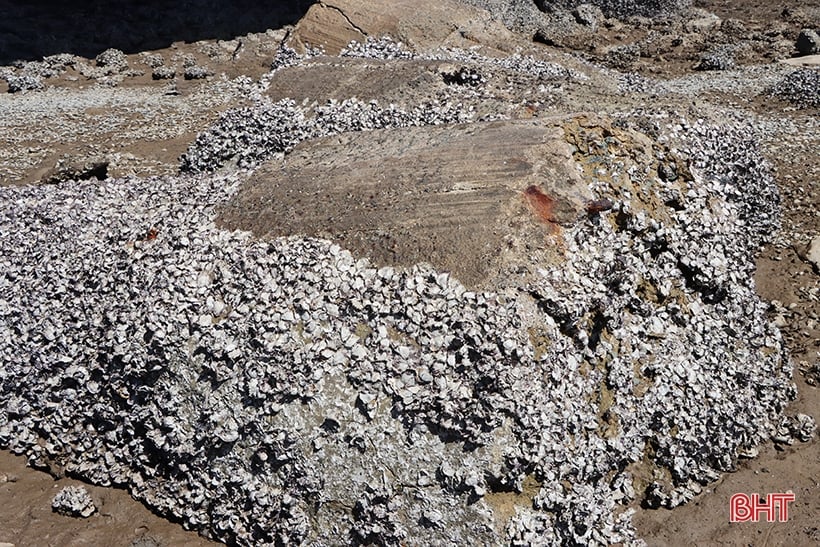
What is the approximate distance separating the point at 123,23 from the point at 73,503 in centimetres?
1235

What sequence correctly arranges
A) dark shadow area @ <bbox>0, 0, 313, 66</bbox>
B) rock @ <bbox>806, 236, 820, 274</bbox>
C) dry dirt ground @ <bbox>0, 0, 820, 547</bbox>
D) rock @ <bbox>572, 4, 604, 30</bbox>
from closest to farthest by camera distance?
dry dirt ground @ <bbox>0, 0, 820, 547</bbox> → rock @ <bbox>806, 236, 820, 274</bbox> → dark shadow area @ <bbox>0, 0, 313, 66</bbox> → rock @ <bbox>572, 4, 604, 30</bbox>

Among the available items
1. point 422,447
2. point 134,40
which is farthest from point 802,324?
point 134,40

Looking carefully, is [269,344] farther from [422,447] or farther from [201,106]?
[201,106]

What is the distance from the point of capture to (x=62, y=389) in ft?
19.4

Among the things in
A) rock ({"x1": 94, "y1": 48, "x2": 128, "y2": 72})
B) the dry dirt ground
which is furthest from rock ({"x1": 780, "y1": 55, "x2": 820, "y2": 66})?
rock ({"x1": 94, "y1": 48, "x2": 128, "y2": 72})

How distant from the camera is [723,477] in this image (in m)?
5.55

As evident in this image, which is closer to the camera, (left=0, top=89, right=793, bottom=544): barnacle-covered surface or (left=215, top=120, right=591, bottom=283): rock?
(left=0, top=89, right=793, bottom=544): barnacle-covered surface

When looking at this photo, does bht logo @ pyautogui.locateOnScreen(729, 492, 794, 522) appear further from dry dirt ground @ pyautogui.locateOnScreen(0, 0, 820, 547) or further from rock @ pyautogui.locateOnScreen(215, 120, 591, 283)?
rock @ pyautogui.locateOnScreen(215, 120, 591, 283)

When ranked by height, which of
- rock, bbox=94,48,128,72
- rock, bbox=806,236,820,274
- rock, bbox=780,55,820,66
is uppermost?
rock, bbox=94,48,128,72

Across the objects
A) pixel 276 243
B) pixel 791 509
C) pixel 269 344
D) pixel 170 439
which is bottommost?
pixel 791 509

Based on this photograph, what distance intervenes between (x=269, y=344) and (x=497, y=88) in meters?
5.61

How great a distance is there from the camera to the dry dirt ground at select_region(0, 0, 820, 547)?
5.21m

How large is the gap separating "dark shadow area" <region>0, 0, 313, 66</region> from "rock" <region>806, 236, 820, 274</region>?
36.7 feet

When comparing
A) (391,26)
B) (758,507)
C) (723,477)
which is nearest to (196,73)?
(391,26)
